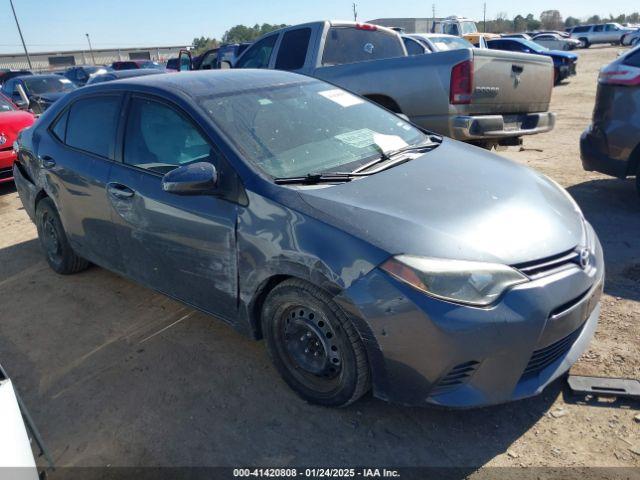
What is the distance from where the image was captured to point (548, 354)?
8.02 feet

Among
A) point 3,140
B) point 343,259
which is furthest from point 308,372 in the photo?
point 3,140

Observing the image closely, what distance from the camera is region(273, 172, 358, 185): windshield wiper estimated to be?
108 inches

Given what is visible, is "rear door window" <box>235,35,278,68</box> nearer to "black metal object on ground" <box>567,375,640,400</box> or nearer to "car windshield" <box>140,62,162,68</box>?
"black metal object on ground" <box>567,375,640,400</box>

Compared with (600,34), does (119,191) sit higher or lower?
higher

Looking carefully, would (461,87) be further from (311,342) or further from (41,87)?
(41,87)

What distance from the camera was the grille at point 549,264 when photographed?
233 cm

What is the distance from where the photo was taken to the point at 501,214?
2588mm

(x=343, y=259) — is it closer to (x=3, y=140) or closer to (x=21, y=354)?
(x=21, y=354)

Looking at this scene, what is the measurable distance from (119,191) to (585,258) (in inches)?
110

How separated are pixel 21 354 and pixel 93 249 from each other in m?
0.88

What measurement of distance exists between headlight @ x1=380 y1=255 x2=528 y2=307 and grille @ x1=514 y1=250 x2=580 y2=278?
0.23 ft

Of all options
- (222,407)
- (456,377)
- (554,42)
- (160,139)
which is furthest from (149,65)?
(456,377)

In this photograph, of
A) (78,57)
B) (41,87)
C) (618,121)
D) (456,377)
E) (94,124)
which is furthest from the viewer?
(78,57)

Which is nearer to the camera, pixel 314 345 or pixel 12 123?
pixel 314 345
